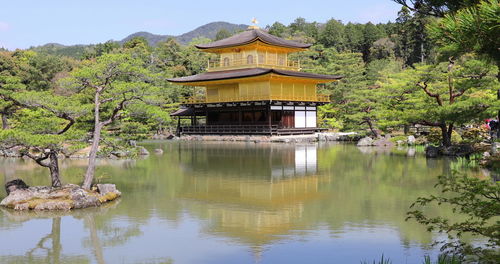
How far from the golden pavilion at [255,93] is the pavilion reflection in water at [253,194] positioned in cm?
1430

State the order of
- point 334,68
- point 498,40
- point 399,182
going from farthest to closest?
point 334,68, point 399,182, point 498,40

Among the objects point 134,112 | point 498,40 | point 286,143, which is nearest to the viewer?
point 498,40

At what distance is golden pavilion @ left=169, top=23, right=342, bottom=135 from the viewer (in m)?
34.8

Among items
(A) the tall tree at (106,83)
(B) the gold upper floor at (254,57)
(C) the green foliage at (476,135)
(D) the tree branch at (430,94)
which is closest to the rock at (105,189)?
(A) the tall tree at (106,83)

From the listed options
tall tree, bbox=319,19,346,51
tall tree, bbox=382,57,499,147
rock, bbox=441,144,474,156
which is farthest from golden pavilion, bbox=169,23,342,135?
tall tree, bbox=319,19,346,51

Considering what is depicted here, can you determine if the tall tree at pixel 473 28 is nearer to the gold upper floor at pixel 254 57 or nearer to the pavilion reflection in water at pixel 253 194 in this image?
the pavilion reflection in water at pixel 253 194

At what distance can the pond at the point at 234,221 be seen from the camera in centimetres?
728

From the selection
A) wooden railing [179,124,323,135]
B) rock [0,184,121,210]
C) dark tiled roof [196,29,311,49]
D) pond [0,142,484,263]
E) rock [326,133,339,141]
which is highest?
dark tiled roof [196,29,311,49]

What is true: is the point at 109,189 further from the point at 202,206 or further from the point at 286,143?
the point at 286,143

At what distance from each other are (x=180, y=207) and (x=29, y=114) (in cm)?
420

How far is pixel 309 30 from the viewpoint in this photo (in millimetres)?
72812

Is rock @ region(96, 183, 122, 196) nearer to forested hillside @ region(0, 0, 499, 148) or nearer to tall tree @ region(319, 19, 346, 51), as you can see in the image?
forested hillside @ region(0, 0, 499, 148)

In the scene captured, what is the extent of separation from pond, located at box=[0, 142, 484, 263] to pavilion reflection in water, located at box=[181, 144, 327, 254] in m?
0.02

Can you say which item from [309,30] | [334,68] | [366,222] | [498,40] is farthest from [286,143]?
[309,30]
